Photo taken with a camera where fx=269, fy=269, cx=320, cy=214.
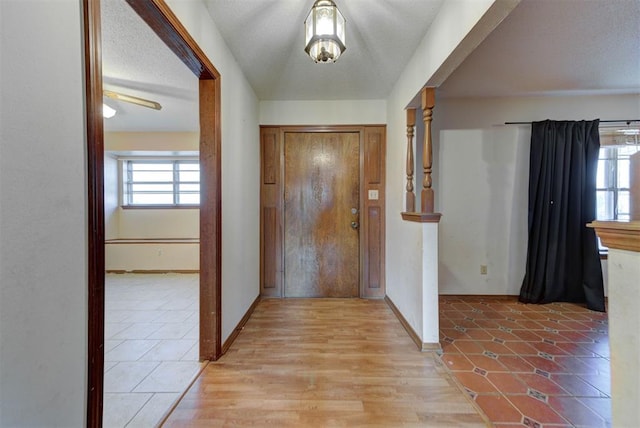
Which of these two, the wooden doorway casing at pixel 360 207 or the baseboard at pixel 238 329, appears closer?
the baseboard at pixel 238 329

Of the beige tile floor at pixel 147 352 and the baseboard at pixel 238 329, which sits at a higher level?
the baseboard at pixel 238 329

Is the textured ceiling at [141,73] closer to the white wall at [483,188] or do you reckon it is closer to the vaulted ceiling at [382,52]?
the vaulted ceiling at [382,52]

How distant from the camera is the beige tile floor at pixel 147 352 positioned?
146 centimetres

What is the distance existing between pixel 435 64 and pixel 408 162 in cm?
80

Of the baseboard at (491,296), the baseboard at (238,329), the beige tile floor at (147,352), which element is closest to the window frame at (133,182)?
the beige tile floor at (147,352)

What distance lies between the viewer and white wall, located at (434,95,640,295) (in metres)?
3.01

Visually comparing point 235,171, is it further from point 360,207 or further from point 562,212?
point 562,212

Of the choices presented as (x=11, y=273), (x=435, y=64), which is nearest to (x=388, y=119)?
(x=435, y=64)

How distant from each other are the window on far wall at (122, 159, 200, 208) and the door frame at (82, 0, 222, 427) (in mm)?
3369

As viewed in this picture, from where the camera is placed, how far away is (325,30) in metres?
1.48

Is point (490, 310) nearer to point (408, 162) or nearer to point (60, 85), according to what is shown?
point (408, 162)

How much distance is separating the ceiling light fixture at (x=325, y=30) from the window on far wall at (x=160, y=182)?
4.04 metres

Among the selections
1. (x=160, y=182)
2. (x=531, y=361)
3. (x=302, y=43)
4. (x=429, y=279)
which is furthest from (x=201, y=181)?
(x=160, y=182)

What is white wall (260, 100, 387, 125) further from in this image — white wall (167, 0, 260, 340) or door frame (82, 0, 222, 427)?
door frame (82, 0, 222, 427)
